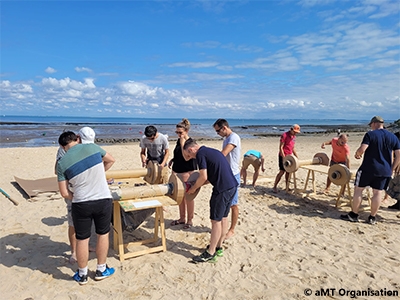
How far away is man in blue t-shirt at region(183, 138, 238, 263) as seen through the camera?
11.3ft

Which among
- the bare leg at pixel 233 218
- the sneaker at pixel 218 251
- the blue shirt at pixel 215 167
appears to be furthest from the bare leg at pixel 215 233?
the bare leg at pixel 233 218

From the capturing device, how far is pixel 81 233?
3041 millimetres

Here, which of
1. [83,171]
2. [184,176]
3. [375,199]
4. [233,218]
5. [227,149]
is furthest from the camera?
[375,199]

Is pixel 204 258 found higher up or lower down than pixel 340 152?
lower down

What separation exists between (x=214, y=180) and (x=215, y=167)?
0.17m

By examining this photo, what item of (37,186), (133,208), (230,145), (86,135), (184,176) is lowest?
(37,186)

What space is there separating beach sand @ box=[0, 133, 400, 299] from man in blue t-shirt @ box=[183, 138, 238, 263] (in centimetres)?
36

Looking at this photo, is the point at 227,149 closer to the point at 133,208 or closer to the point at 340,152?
the point at 133,208

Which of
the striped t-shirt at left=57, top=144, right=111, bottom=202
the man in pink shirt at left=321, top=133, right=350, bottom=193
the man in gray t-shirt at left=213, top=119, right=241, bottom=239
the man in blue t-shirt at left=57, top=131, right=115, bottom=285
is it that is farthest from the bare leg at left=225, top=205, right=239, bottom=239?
the man in pink shirt at left=321, top=133, right=350, bottom=193

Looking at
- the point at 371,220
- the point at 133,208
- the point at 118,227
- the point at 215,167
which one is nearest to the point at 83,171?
the point at 133,208

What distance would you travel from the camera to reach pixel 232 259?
3742 millimetres

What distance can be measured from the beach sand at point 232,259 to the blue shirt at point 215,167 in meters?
1.02

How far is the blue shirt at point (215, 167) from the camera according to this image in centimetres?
343

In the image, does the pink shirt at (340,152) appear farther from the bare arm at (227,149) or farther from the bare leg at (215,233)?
the bare leg at (215,233)
